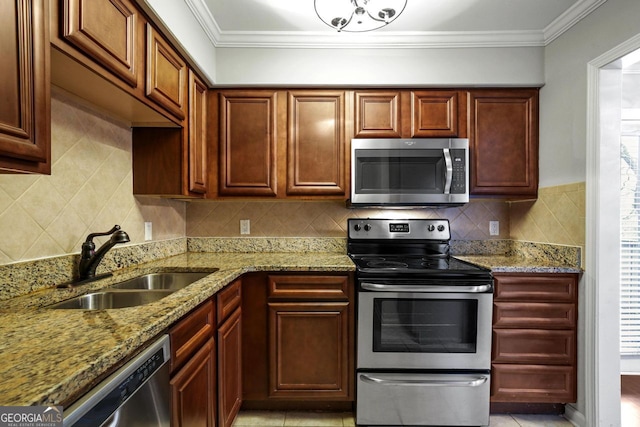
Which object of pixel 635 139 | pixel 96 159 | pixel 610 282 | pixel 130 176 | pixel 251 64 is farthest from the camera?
pixel 635 139

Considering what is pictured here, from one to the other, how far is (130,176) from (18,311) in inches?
42.5

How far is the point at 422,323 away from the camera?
1932 millimetres

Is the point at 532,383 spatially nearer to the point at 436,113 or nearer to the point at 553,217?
the point at 553,217

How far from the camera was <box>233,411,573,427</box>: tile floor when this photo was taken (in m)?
1.96

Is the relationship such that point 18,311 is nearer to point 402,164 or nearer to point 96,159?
point 96,159

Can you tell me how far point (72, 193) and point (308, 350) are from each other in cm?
149

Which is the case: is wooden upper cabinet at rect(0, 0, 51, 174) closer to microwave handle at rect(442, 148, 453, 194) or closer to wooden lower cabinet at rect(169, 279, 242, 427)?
wooden lower cabinet at rect(169, 279, 242, 427)

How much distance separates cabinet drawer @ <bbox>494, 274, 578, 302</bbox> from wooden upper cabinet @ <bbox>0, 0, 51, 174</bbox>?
219 centimetres

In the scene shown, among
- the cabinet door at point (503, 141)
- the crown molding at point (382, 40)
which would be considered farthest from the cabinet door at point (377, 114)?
the cabinet door at point (503, 141)

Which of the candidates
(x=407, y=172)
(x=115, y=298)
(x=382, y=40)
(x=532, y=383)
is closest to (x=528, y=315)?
(x=532, y=383)

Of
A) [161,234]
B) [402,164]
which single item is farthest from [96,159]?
[402,164]

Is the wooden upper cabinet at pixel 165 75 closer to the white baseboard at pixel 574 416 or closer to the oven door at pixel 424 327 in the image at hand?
the oven door at pixel 424 327

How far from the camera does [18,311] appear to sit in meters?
1.06

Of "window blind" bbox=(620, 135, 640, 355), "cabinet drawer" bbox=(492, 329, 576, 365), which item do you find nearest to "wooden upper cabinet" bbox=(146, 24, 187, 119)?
"cabinet drawer" bbox=(492, 329, 576, 365)
